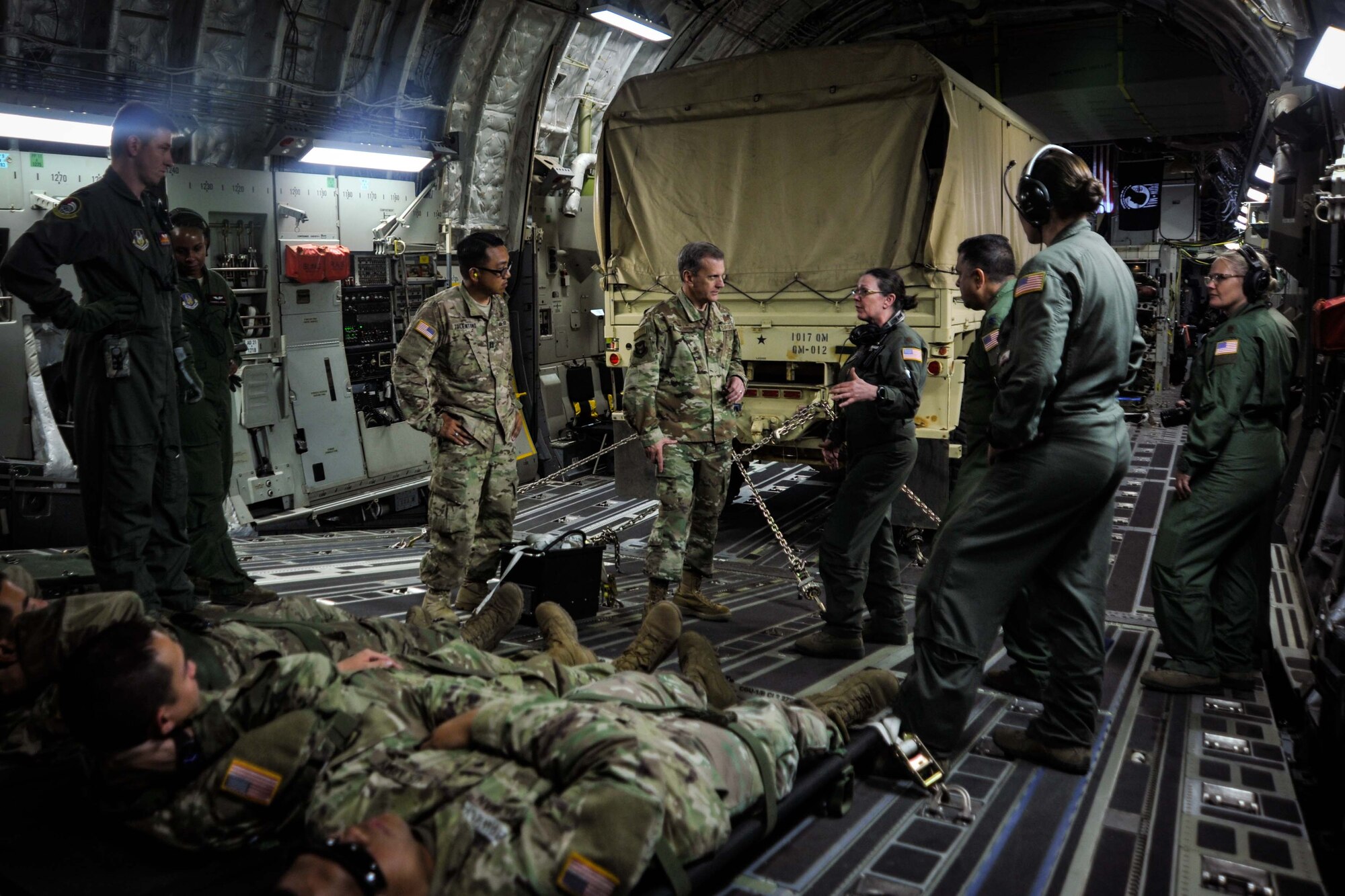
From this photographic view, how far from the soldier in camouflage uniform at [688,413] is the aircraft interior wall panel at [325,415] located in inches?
163

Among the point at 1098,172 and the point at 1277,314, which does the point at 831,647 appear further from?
the point at 1098,172

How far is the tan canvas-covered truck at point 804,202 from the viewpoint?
666 centimetres

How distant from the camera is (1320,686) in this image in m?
3.79

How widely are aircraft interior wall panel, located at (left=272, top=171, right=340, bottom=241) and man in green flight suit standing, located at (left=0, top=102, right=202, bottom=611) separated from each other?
3.95 m

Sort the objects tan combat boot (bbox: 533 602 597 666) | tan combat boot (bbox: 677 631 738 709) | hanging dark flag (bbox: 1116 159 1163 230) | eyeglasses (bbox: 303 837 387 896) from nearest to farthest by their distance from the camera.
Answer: eyeglasses (bbox: 303 837 387 896) → tan combat boot (bbox: 677 631 738 709) → tan combat boot (bbox: 533 602 597 666) → hanging dark flag (bbox: 1116 159 1163 230)

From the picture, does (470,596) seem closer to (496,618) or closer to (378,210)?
(496,618)

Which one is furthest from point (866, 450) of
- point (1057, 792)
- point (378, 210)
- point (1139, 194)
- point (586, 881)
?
point (1139, 194)

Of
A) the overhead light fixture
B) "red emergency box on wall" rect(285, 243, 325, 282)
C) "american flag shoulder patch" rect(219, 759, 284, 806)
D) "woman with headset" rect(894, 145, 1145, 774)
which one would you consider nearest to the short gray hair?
"woman with headset" rect(894, 145, 1145, 774)

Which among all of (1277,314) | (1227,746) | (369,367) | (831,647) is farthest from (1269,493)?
(369,367)

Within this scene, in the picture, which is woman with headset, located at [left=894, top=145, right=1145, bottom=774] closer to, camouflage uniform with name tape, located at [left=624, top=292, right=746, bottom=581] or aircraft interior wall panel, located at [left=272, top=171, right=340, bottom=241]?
camouflage uniform with name tape, located at [left=624, top=292, right=746, bottom=581]

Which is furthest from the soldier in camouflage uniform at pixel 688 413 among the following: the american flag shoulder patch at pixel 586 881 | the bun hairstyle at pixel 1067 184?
the american flag shoulder patch at pixel 586 881

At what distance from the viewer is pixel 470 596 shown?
216 inches

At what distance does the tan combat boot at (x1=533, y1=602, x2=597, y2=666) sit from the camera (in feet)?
12.8

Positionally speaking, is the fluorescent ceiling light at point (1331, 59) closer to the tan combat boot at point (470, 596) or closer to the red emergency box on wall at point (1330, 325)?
the red emergency box on wall at point (1330, 325)
